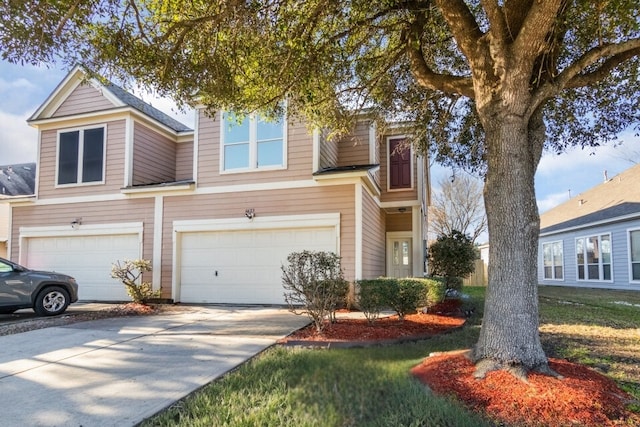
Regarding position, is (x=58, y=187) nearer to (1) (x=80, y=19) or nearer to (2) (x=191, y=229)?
(2) (x=191, y=229)

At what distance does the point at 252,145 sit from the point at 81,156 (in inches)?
221

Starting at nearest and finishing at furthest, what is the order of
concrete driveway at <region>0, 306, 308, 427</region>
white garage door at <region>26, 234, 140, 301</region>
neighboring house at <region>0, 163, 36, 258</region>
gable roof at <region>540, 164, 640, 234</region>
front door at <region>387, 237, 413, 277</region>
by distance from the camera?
1. concrete driveway at <region>0, 306, 308, 427</region>
2. white garage door at <region>26, 234, 140, 301</region>
3. front door at <region>387, 237, 413, 277</region>
4. gable roof at <region>540, 164, 640, 234</region>
5. neighboring house at <region>0, 163, 36, 258</region>

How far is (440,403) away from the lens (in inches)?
141

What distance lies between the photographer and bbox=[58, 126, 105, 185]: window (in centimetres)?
1250

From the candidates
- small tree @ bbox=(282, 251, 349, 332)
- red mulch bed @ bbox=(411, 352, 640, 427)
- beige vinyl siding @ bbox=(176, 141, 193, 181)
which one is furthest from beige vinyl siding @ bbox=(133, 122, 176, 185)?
red mulch bed @ bbox=(411, 352, 640, 427)

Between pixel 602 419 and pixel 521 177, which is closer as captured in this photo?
pixel 602 419

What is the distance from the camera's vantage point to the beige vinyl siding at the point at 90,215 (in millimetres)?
11877

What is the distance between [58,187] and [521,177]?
13.2 metres

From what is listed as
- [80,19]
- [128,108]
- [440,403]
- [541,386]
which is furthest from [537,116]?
[128,108]

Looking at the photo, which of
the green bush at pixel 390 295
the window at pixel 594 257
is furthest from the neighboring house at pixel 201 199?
the window at pixel 594 257

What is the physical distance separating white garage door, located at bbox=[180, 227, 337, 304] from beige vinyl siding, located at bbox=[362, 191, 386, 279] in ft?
3.01

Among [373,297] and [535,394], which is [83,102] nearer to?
[373,297]

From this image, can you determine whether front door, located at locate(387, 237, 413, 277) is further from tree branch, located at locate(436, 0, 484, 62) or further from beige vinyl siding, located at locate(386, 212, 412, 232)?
tree branch, located at locate(436, 0, 484, 62)

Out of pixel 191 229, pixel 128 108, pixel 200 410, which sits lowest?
pixel 200 410
